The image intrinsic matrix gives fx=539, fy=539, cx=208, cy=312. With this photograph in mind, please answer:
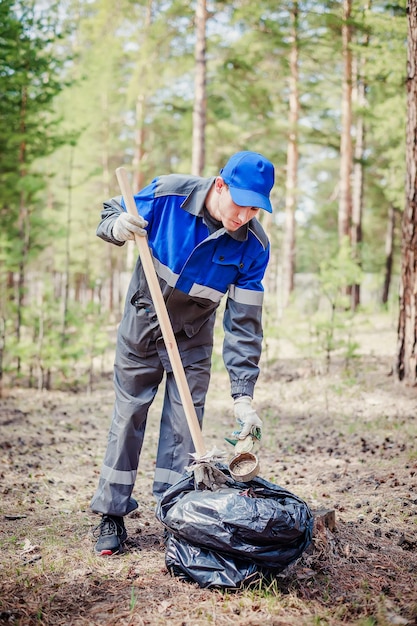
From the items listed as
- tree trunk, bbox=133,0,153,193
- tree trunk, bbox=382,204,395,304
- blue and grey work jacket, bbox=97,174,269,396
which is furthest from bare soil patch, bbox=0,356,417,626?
tree trunk, bbox=382,204,395,304

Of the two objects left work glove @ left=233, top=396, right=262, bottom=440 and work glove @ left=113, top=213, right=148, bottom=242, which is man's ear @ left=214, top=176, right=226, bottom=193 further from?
left work glove @ left=233, top=396, right=262, bottom=440

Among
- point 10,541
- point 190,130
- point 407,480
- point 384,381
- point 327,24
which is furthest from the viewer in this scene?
point 190,130

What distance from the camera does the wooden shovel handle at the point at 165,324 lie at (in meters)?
2.64

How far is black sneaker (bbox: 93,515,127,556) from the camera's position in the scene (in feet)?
9.22

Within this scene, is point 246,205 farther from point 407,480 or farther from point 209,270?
point 407,480

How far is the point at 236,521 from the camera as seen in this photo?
227cm

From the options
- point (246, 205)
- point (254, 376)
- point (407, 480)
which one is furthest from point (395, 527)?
point (246, 205)

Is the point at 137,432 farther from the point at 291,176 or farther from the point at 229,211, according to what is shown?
the point at 291,176

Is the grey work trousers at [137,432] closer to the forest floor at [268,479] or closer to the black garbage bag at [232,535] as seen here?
the forest floor at [268,479]

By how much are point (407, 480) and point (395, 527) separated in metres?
0.75

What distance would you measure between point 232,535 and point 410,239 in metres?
4.33

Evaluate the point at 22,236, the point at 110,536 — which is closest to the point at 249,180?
the point at 110,536

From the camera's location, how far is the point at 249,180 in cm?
252

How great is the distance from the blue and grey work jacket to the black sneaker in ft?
2.97
